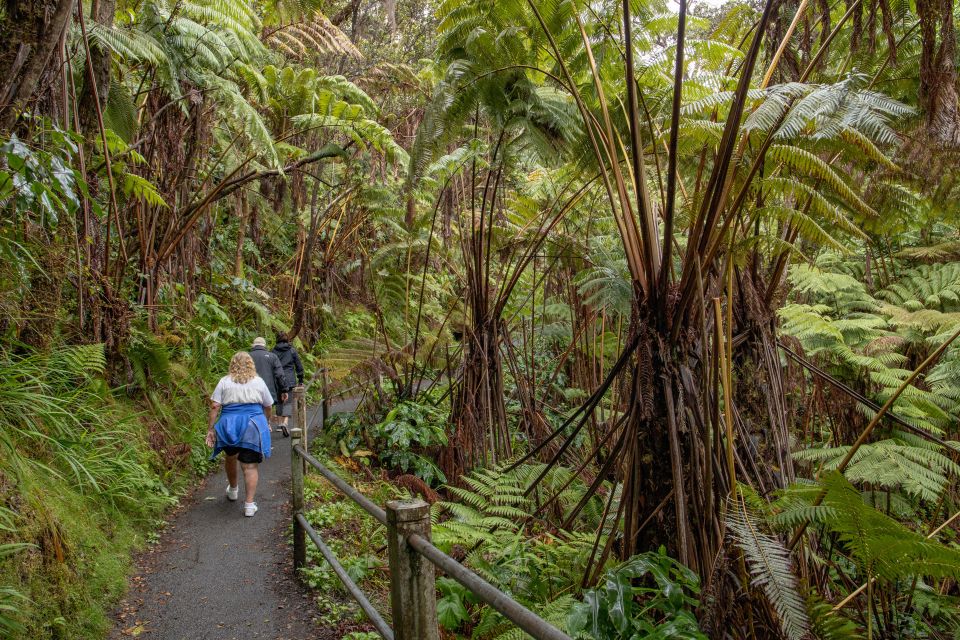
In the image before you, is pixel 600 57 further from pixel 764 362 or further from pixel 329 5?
pixel 329 5

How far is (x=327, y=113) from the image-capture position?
28.6 ft

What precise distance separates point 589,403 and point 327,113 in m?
7.04

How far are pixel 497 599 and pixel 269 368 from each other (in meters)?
6.42

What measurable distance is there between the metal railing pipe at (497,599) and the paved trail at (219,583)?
211 cm

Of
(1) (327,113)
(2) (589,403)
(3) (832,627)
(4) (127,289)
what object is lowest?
(3) (832,627)

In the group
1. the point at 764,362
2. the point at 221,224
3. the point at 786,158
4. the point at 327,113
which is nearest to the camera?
the point at 786,158

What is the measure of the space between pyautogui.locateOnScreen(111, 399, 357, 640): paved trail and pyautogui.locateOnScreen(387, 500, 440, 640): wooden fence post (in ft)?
5.90

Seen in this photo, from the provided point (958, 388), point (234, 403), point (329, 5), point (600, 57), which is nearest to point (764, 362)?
point (600, 57)

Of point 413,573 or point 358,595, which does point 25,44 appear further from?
point 413,573

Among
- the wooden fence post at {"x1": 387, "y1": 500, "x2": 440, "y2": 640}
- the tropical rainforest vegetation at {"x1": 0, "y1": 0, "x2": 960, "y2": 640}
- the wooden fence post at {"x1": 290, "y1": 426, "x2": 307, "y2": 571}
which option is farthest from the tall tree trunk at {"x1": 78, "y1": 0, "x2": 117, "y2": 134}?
the wooden fence post at {"x1": 387, "y1": 500, "x2": 440, "y2": 640}

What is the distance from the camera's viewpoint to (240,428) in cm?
526

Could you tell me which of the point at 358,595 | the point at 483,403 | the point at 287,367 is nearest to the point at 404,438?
the point at 483,403

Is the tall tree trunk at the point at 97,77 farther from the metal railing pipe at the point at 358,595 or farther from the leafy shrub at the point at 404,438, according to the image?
the metal railing pipe at the point at 358,595

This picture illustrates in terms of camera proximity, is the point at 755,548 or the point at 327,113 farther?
the point at 327,113
